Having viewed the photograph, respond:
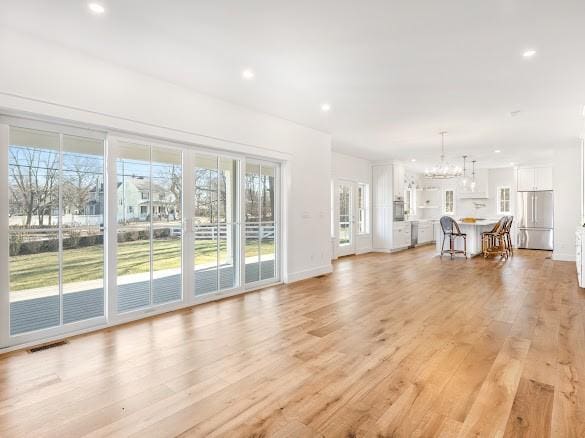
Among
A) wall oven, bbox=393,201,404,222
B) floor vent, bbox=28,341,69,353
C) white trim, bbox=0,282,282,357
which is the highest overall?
wall oven, bbox=393,201,404,222

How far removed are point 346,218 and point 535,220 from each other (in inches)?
221

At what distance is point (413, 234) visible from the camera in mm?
10969

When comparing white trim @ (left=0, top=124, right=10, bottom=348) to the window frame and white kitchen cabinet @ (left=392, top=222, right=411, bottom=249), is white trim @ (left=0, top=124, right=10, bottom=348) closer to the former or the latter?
white kitchen cabinet @ (left=392, top=222, right=411, bottom=249)

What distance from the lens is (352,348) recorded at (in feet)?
9.49

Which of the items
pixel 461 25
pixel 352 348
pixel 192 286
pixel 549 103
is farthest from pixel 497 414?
pixel 549 103

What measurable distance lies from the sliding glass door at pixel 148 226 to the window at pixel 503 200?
10.7 m

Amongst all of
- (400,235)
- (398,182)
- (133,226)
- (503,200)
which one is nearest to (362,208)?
(398,182)

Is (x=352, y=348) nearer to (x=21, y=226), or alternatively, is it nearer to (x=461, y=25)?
(x=461, y=25)

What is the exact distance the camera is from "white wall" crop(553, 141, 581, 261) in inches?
304

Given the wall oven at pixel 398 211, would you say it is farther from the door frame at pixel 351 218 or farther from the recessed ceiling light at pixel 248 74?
the recessed ceiling light at pixel 248 74

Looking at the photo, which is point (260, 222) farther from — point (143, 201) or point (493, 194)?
point (493, 194)

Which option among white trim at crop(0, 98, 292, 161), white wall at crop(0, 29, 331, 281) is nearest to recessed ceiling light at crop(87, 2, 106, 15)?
white wall at crop(0, 29, 331, 281)

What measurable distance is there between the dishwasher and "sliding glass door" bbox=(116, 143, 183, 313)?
27.9ft

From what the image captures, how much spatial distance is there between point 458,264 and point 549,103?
377cm
